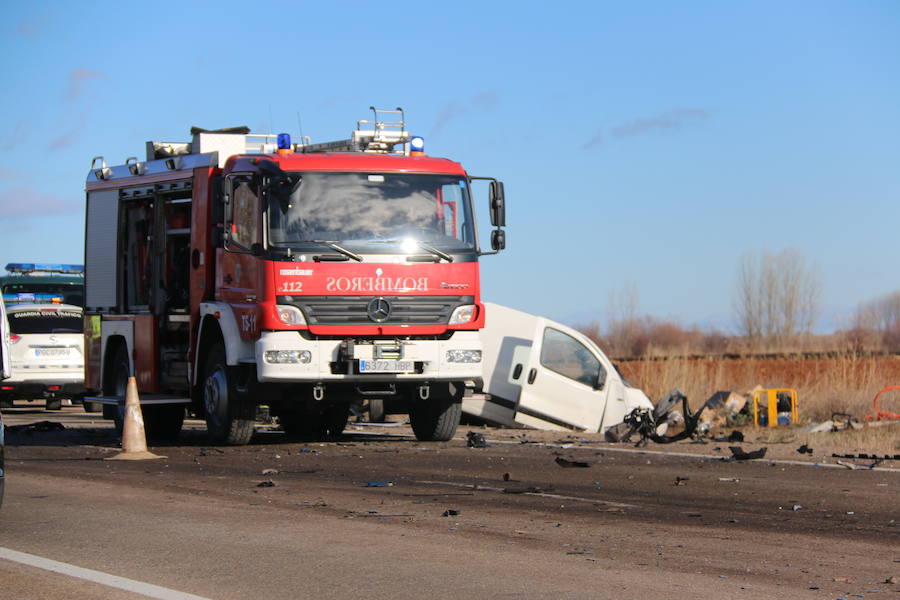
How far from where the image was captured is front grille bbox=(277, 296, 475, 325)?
1536cm

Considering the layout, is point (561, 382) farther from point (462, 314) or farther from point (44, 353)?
point (44, 353)

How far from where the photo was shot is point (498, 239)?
16.4m

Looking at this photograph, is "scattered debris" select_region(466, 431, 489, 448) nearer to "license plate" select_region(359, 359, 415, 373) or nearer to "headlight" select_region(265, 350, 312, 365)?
"license plate" select_region(359, 359, 415, 373)

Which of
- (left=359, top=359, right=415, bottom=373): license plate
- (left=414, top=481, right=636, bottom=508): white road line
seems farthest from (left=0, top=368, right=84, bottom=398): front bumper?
(left=414, top=481, right=636, bottom=508): white road line

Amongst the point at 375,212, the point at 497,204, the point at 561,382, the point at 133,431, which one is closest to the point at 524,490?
the point at 375,212

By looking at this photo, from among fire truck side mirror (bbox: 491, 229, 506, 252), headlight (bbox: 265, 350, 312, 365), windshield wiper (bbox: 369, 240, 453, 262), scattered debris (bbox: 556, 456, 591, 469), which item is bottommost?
scattered debris (bbox: 556, 456, 591, 469)

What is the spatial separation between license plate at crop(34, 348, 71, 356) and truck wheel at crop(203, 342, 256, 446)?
8.48 m

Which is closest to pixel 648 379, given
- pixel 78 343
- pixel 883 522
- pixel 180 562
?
pixel 78 343

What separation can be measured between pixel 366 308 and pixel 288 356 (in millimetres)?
1021

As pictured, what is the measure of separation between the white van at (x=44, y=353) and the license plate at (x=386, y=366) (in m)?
10.0

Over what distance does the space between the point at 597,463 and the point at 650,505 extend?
354 centimetres

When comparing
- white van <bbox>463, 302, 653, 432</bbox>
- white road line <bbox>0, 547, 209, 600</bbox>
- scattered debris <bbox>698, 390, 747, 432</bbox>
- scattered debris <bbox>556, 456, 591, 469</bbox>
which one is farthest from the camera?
scattered debris <bbox>698, 390, 747, 432</bbox>

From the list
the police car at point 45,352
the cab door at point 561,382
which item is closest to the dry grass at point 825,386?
the cab door at point 561,382

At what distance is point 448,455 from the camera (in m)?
15.5
